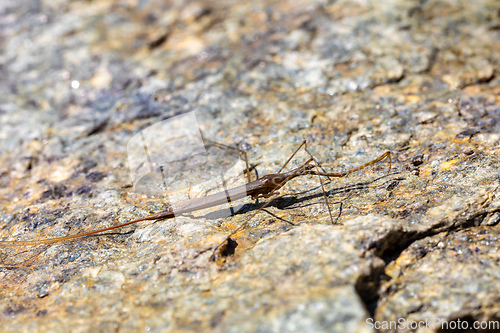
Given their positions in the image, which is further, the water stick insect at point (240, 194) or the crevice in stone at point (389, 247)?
the water stick insect at point (240, 194)

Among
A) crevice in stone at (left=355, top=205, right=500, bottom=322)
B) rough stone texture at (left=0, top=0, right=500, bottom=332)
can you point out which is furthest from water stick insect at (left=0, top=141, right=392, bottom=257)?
crevice in stone at (left=355, top=205, right=500, bottom=322)

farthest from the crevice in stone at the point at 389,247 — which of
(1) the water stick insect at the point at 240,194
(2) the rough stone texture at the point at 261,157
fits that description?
(1) the water stick insect at the point at 240,194

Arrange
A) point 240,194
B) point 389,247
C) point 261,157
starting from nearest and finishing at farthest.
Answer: point 389,247 < point 240,194 < point 261,157

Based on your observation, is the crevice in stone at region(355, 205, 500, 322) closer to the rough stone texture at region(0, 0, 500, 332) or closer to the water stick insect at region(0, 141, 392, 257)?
the rough stone texture at region(0, 0, 500, 332)

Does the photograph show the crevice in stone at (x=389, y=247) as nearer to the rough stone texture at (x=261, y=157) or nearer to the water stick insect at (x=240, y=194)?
the rough stone texture at (x=261, y=157)

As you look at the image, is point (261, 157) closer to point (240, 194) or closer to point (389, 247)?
point (240, 194)

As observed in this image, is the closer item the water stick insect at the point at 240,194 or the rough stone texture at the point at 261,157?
the rough stone texture at the point at 261,157

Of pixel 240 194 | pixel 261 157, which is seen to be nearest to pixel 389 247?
pixel 240 194

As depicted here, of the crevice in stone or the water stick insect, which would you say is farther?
the water stick insect
